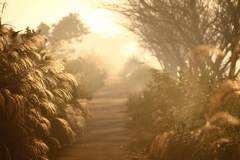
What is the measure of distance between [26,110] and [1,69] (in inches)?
38.6

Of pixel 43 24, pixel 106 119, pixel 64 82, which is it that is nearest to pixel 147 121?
pixel 106 119

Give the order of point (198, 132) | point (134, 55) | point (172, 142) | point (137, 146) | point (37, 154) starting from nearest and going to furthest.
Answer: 1. point (37, 154)
2. point (198, 132)
3. point (172, 142)
4. point (137, 146)
5. point (134, 55)

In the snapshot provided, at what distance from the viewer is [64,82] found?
344 inches

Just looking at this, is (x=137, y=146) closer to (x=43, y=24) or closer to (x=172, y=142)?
(x=172, y=142)

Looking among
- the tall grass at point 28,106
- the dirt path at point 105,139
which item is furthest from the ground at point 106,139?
the tall grass at point 28,106

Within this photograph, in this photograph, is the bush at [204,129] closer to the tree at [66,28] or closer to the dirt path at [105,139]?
the dirt path at [105,139]

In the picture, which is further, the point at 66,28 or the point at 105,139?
the point at 66,28

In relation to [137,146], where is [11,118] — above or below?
above

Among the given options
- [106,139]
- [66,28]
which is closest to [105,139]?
[106,139]

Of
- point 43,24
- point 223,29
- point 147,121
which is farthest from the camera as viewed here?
point 43,24

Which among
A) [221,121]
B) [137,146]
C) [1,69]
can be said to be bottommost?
[137,146]

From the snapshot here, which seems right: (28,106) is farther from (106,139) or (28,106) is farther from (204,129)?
(204,129)

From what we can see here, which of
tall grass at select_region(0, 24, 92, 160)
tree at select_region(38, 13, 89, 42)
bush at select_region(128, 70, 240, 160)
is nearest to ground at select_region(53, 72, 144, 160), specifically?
tall grass at select_region(0, 24, 92, 160)

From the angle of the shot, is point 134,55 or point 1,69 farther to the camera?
point 134,55
